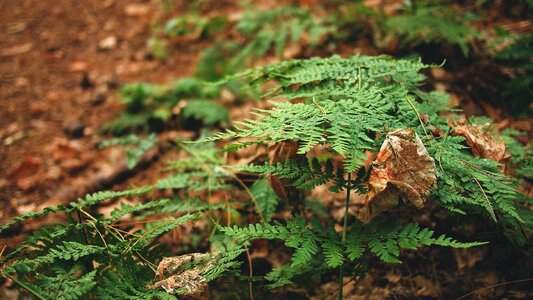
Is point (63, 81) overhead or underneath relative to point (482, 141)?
underneath

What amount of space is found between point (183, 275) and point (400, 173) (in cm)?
99

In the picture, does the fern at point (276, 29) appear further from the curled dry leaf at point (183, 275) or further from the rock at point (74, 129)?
the curled dry leaf at point (183, 275)

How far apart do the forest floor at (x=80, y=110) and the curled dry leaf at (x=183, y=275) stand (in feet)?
2.87

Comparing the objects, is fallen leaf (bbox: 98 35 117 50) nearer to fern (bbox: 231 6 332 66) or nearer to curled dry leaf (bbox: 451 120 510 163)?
fern (bbox: 231 6 332 66)

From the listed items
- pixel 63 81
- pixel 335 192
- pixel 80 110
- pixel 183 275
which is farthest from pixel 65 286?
pixel 63 81

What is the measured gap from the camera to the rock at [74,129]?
11.3ft

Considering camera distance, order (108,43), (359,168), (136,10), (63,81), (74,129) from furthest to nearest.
Answer: (136,10)
(108,43)
(63,81)
(74,129)
(359,168)

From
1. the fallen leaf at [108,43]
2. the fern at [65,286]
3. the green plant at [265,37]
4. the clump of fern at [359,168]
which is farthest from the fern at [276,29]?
the fern at [65,286]

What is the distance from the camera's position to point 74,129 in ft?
11.3

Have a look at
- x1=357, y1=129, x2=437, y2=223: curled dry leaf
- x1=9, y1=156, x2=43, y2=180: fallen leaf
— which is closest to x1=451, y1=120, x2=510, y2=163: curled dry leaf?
x1=357, y1=129, x2=437, y2=223: curled dry leaf

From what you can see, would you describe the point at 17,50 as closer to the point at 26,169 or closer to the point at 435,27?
the point at 26,169

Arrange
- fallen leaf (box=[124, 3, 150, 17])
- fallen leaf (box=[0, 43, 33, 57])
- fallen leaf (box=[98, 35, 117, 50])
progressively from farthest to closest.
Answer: fallen leaf (box=[124, 3, 150, 17]) < fallen leaf (box=[98, 35, 117, 50]) < fallen leaf (box=[0, 43, 33, 57])

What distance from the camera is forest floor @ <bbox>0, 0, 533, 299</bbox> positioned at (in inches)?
77.7

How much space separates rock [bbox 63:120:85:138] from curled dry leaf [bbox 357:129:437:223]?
298cm
